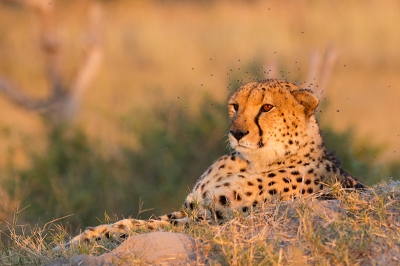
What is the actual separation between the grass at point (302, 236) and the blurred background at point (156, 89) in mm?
798

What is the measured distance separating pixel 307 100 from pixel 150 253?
1.27 m

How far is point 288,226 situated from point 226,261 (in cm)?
40

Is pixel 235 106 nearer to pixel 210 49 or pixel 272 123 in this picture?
pixel 272 123

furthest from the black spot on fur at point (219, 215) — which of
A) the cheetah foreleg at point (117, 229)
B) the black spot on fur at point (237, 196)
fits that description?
the cheetah foreleg at point (117, 229)

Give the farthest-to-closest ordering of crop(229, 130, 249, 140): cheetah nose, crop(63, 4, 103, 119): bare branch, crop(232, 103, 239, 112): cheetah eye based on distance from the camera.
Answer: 1. crop(63, 4, 103, 119): bare branch
2. crop(232, 103, 239, 112): cheetah eye
3. crop(229, 130, 249, 140): cheetah nose

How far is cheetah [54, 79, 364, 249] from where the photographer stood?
3.78 meters

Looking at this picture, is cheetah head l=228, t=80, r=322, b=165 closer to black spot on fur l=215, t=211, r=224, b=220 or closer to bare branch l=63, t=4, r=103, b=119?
black spot on fur l=215, t=211, r=224, b=220

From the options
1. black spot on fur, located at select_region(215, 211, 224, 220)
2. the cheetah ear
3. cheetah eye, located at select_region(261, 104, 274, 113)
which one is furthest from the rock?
the cheetah ear

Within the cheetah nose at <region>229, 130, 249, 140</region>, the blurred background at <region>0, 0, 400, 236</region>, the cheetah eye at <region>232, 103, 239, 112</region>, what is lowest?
the blurred background at <region>0, 0, 400, 236</region>

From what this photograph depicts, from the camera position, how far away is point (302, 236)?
10.3 feet

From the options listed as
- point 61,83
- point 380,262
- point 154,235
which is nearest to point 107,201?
point 61,83

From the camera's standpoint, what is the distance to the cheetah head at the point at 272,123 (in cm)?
387

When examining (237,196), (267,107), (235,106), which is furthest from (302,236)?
(235,106)

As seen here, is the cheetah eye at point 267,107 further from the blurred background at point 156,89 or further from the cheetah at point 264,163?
the blurred background at point 156,89
